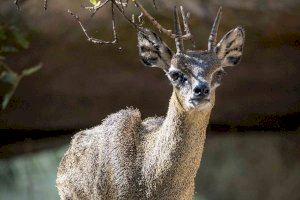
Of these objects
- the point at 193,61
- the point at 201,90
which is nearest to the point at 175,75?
the point at 193,61

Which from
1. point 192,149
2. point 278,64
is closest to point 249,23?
point 278,64

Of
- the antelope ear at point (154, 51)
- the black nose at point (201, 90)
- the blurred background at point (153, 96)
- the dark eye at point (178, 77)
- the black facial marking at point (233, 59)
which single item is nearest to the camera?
the black nose at point (201, 90)

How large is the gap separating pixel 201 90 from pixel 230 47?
55 centimetres

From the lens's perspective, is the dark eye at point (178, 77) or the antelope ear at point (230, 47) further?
the antelope ear at point (230, 47)

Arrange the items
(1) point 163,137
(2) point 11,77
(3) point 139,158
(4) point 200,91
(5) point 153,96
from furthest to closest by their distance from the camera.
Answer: (5) point 153,96
(3) point 139,158
(1) point 163,137
(4) point 200,91
(2) point 11,77

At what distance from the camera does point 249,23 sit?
17.6ft

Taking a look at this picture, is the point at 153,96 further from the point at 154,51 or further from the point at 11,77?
the point at 11,77

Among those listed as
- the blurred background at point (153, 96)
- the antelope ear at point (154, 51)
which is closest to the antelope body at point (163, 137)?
the antelope ear at point (154, 51)

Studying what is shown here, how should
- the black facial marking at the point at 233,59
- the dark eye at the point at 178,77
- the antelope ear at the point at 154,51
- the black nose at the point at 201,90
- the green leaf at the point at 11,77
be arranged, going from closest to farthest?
1. the green leaf at the point at 11,77
2. the black nose at the point at 201,90
3. the dark eye at the point at 178,77
4. the antelope ear at the point at 154,51
5. the black facial marking at the point at 233,59

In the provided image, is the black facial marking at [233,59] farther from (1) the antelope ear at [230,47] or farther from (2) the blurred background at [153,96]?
(2) the blurred background at [153,96]

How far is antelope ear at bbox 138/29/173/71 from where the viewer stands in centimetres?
351

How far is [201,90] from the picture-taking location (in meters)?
3.17

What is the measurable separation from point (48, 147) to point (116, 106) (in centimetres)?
66

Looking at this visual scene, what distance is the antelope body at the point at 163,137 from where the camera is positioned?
3.32 meters
